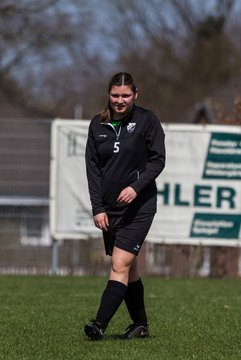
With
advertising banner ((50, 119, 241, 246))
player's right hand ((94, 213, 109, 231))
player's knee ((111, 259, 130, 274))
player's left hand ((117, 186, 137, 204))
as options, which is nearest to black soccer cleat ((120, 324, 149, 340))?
player's knee ((111, 259, 130, 274))

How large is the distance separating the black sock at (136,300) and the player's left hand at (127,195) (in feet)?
2.75

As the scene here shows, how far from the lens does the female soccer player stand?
8000mm

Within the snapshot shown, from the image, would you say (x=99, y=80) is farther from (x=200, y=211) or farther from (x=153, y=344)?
(x=153, y=344)

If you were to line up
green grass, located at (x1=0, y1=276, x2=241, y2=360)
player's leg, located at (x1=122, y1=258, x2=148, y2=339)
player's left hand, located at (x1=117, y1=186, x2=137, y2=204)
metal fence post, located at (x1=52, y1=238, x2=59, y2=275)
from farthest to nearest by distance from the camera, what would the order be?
1. metal fence post, located at (x1=52, y1=238, x2=59, y2=275)
2. player's leg, located at (x1=122, y1=258, x2=148, y2=339)
3. player's left hand, located at (x1=117, y1=186, x2=137, y2=204)
4. green grass, located at (x1=0, y1=276, x2=241, y2=360)

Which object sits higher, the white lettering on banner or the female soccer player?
the female soccer player

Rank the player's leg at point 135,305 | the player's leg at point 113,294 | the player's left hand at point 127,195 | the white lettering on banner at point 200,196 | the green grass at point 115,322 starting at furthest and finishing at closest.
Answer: the white lettering on banner at point 200,196, the player's leg at point 135,305, the player's leg at point 113,294, the player's left hand at point 127,195, the green grass at point 115,322

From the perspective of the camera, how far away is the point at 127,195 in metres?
7.87

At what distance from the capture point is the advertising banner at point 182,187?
17109 millimetres

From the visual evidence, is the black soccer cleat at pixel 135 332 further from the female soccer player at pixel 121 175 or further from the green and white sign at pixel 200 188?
the green and white sign at pixel 200 188

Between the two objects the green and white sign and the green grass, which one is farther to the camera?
the green and white sign

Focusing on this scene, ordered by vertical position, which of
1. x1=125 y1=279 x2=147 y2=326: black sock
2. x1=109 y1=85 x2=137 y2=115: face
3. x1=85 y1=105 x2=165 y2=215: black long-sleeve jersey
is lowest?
x1=125 y1=279 x2=147 y2=326: black sock

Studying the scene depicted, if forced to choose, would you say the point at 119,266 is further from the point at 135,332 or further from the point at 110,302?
the point at 135,332

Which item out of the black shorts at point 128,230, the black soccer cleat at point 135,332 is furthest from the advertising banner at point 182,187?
the black shorts at point 128,230

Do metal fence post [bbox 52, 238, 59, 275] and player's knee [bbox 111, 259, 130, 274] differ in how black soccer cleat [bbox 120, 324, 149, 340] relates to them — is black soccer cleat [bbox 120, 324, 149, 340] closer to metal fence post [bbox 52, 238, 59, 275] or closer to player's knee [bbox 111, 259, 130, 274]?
player's knee [bbox 111, 259, 130, 274]
